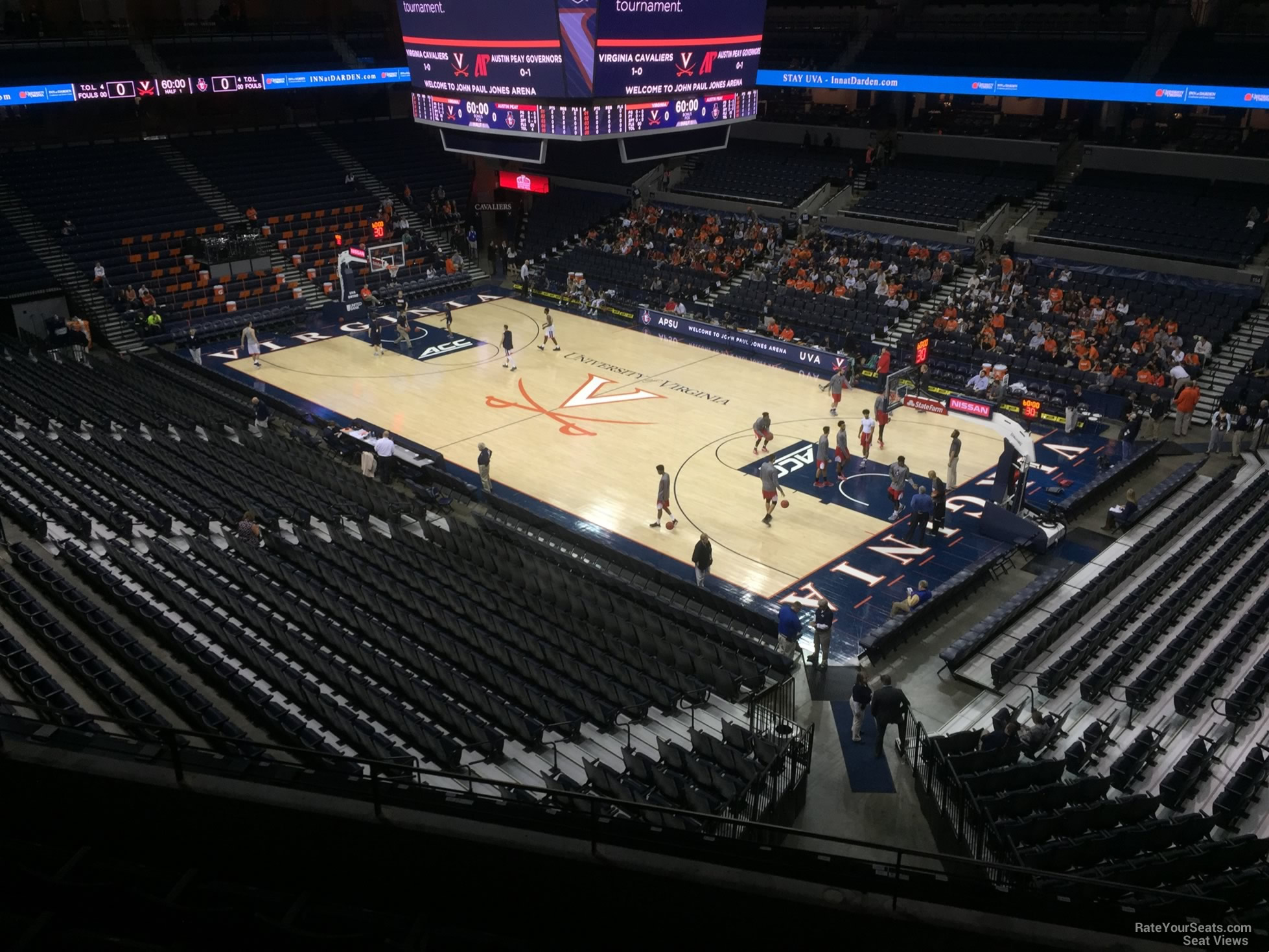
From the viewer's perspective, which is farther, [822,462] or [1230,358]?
[1230,358]

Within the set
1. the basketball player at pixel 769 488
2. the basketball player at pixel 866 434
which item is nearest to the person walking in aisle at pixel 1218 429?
the basketball player at pixel 866 434

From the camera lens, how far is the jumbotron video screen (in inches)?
773

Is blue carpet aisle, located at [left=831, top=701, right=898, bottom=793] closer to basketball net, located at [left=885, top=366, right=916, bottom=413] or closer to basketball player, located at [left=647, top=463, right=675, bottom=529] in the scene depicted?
basketball player, located at [left=647, top=463, right=675, bottom=529]

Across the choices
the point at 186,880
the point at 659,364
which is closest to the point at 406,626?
the point at 186,880

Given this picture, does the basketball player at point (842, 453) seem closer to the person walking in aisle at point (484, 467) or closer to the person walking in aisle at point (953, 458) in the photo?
the person walking in aisle at point (953, 458)

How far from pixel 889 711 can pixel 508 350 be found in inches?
793

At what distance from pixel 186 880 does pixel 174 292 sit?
106 ft

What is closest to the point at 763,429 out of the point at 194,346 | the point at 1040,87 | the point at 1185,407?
the point at 1185,407

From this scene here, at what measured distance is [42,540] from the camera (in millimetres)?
16328

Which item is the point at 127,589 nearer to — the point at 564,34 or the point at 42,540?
the point at 42,540

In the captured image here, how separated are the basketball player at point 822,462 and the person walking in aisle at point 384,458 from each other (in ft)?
31.1

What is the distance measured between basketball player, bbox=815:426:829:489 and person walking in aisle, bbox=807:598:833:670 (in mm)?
7047

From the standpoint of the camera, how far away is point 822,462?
71.9 ft

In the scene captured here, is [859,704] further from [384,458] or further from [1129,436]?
[1129,436]
